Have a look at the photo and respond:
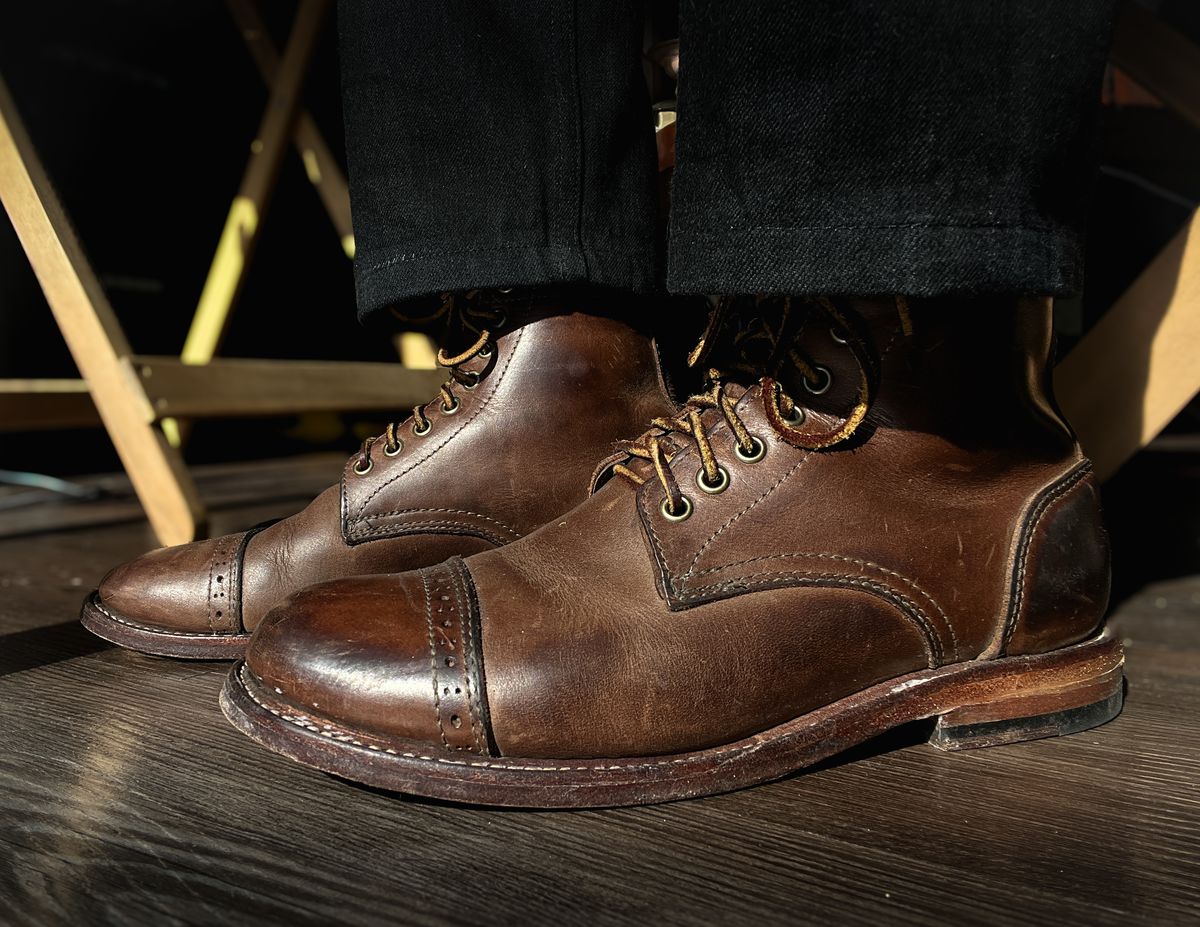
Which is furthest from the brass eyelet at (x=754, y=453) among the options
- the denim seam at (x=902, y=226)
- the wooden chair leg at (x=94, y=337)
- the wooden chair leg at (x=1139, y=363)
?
the wooden chair leg at (x=94, y=337)

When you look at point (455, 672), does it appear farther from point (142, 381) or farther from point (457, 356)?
point (142, 381)

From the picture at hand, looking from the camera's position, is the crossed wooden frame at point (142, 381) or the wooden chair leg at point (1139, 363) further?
the crossed wooden frame at point (142, 381)

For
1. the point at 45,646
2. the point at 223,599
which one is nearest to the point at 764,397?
the point at 223,599

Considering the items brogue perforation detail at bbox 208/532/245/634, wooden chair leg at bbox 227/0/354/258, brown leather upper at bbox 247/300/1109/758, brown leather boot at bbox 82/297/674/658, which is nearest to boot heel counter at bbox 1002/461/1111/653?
brown leather upper at bbox 247/300/1109/758

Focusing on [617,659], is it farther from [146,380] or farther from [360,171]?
[146,380]

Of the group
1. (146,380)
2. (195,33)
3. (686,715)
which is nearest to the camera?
(686,715)

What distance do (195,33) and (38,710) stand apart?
2277 millimetres

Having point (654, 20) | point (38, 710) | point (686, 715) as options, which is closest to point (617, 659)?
point (686, 715)

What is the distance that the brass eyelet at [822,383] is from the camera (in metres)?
0.49

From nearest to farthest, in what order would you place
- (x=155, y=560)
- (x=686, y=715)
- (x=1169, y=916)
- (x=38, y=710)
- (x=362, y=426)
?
(x=1169, y=916) → (x=686, y=715) → (x=38, y=710) → (x=155, y=560) → (x=362, y=426)

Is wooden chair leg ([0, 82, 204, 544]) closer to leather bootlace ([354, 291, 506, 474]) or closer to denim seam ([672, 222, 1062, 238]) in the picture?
leather bootlace ([354, 291, 506, 474])

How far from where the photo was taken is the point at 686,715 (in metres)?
0.47

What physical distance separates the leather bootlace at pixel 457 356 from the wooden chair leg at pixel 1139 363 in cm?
57

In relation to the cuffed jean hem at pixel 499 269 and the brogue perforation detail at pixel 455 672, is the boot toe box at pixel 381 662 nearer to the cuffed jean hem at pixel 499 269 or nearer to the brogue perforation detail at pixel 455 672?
the brogue perforation detail at pixel 455 672
